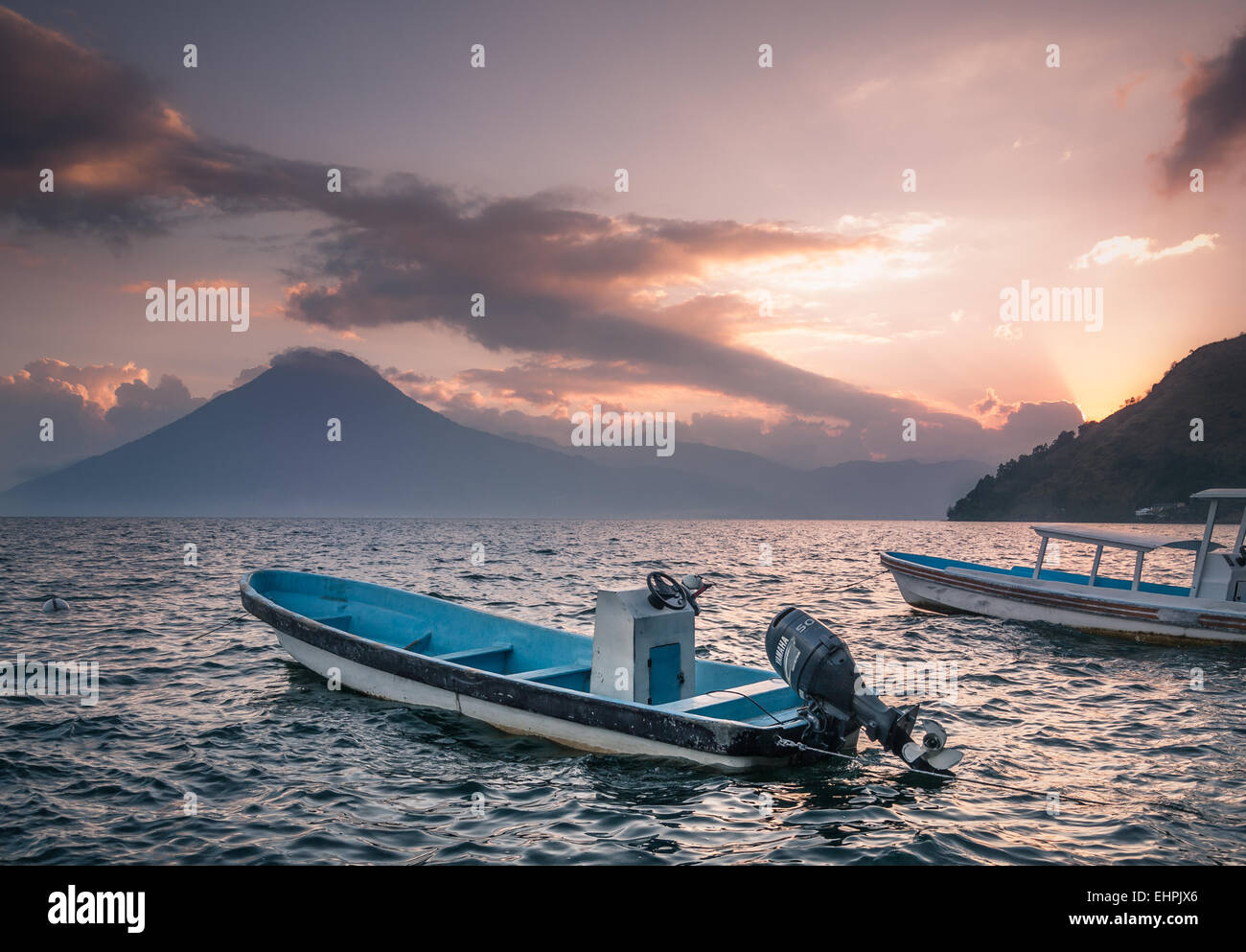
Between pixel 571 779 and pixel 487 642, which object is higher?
pixel 487 642

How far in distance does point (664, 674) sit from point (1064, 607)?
15059mm

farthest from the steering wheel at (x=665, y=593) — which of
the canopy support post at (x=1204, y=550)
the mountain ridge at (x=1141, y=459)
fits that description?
the mountain ridge at (x=1141, y=459)

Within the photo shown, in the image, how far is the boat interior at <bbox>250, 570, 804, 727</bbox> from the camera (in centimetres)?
948

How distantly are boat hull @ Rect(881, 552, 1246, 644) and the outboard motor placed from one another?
44.5ft

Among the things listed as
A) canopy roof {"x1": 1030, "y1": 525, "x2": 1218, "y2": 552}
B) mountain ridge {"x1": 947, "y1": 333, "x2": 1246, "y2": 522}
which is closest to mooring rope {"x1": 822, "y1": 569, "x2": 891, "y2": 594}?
canopy roof {"x1": 1030, "y1": 525, "x2": 1218, "y2": 552}

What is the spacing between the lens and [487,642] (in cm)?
1359

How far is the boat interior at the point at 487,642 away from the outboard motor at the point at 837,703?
17.5 inches

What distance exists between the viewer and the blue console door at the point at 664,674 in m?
9.60

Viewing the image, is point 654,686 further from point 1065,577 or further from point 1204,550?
point 1065,577

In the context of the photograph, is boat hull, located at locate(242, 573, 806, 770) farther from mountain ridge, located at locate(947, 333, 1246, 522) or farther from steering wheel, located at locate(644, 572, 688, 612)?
mountain ridge, located at locate(947, 333, 1246, 522)

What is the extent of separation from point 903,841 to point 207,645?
54.3 ft

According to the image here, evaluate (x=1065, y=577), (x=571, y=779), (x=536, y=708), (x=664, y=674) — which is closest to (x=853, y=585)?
(x=1065, y=577)

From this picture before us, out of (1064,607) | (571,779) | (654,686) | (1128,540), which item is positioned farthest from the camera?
(1064,607)
